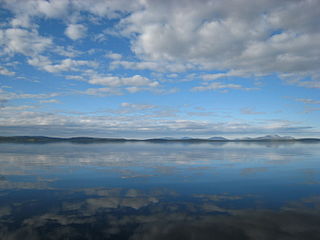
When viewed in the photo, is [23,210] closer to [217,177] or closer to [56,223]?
[56,223]

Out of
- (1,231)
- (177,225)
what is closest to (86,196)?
(1,231)

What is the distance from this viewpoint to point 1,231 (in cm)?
894

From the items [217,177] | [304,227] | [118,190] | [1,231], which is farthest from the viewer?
[217,177]

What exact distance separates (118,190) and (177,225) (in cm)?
708

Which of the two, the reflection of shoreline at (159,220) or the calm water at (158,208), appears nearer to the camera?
the reflection of shoreline at (159,220)

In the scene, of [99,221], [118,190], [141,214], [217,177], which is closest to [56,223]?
[99,221]

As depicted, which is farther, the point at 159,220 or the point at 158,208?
the point at 158,208

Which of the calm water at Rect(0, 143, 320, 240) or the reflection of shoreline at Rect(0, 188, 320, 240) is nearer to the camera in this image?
the reflection of shoreline at Rect(0, 188, 320, 240)

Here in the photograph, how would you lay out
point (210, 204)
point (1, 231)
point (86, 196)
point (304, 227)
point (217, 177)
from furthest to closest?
point (217, 177), point (86, 196), point (210, 204), point (304, 227), point (1, 231)

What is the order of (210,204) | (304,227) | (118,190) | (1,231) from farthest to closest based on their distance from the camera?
(118,190) → (210,204) → (304,227) → (1,231)

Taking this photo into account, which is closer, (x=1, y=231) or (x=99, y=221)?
(x=1, y=231)

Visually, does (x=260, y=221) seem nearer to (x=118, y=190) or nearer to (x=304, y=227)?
(x=304, y=227)

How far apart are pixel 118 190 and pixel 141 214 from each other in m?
5.17

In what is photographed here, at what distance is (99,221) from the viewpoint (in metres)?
10.1
